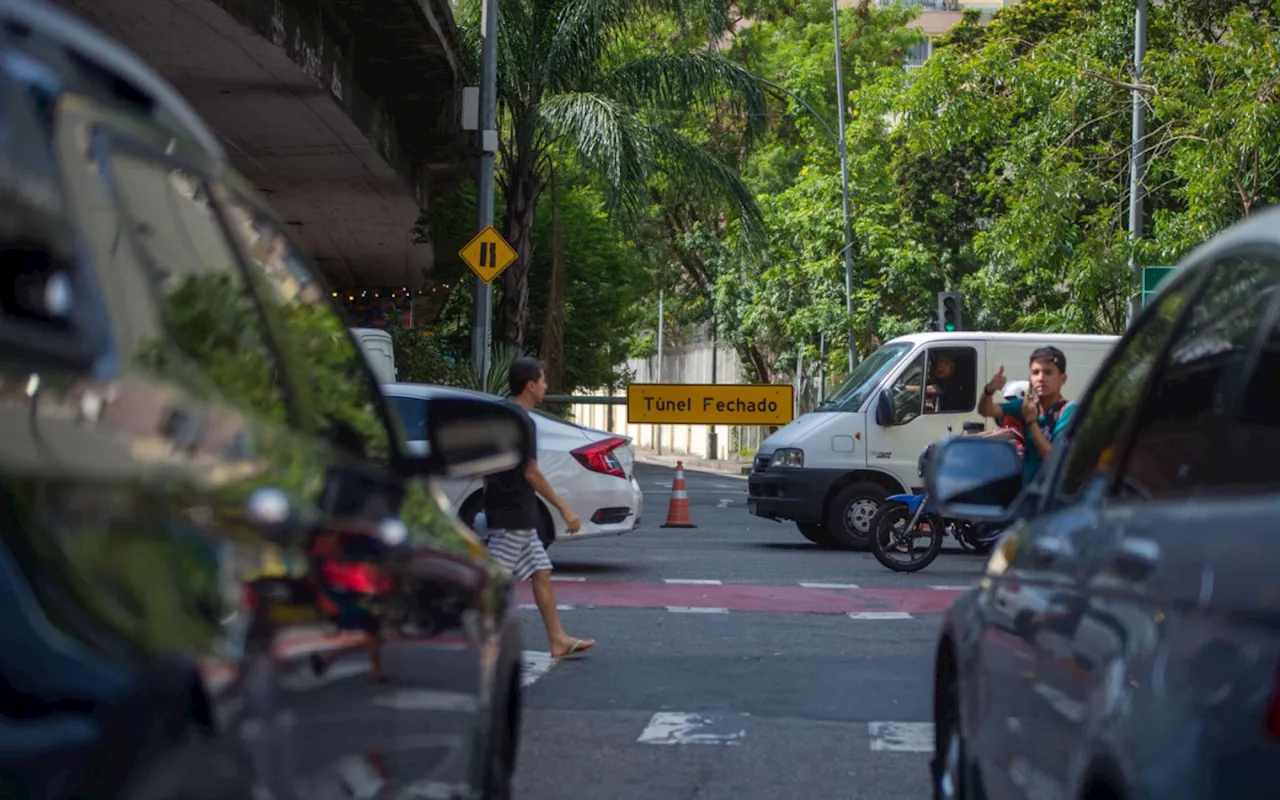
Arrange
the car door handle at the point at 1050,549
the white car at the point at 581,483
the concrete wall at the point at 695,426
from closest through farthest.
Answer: the car door handle at the point at 1050,549, the white car at the point at 581,483, the concrete wall at the point at 695,426

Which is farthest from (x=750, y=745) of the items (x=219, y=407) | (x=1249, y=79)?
(x=1249, y=79)

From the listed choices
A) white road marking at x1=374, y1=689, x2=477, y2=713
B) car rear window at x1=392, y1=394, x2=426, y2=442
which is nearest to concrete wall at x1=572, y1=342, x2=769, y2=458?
car rear window at x1=392, y1=394, x2=426, y2=442

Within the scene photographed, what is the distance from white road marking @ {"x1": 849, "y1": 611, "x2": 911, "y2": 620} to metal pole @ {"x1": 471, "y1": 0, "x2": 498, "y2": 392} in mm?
12297

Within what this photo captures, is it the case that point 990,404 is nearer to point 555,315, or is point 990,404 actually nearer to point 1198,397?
point 1198,397

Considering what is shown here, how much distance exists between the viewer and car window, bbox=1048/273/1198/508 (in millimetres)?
3752

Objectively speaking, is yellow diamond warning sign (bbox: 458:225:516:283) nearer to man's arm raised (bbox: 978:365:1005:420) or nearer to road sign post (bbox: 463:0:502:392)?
road sign post (bbox: 463:0:502:392)

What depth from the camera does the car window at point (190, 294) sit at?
2322 mm

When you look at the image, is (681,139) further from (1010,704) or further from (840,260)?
(1010,704)

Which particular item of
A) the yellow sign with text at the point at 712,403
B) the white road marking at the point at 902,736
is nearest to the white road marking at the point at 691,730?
the white road marking at the point at 902,736

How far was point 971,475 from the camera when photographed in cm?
444

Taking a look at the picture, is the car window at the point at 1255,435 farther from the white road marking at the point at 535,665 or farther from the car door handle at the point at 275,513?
the white road marking at the point at 535,665

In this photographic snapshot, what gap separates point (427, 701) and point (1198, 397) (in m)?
1.47

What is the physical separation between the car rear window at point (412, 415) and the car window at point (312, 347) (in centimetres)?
1062

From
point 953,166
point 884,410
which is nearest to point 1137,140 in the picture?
point 884,410
